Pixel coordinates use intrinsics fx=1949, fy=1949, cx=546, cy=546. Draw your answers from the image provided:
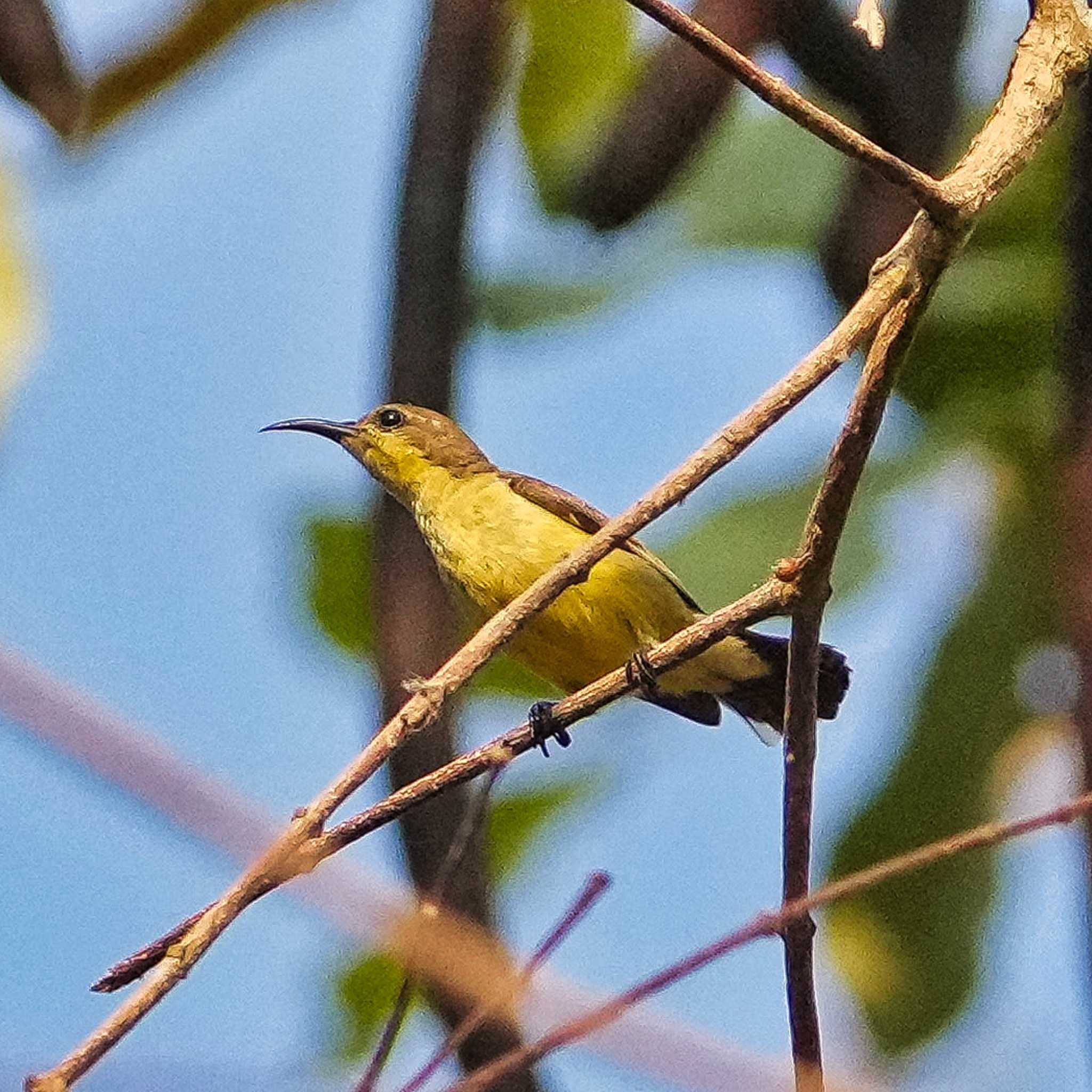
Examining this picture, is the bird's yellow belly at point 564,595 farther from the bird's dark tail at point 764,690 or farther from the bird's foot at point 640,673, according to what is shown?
the bird's foot at point 640,673

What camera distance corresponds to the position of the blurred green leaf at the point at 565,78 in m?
3.08

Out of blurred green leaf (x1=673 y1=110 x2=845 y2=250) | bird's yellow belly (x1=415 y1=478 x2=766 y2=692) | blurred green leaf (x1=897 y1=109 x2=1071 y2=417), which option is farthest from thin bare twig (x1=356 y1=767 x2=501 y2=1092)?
blurred green leaf (x1=673 y1=110 x2=845 y2=250)

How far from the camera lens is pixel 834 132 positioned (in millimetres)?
1366

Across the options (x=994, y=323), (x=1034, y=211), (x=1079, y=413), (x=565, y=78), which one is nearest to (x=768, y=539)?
(x=994, y=323)

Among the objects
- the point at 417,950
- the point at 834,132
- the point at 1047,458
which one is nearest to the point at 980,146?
the point at 834,132

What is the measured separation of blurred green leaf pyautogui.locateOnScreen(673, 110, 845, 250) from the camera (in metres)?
3.52

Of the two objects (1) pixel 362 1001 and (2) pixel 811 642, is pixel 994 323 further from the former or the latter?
(2) pixel 811 642

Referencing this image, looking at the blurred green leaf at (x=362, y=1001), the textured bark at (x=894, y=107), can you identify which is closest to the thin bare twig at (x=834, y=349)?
the textured bark at (x=894, y=107)

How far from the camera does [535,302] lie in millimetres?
3414

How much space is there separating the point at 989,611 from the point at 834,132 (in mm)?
1751

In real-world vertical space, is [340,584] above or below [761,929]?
above

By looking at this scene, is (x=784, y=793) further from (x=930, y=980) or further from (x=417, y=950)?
(x=930, y=980)

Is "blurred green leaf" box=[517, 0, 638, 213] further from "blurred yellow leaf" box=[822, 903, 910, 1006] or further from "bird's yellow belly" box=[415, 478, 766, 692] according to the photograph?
"blurred yellow leaf" box=[822, 903, 910, 1006]

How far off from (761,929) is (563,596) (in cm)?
233
